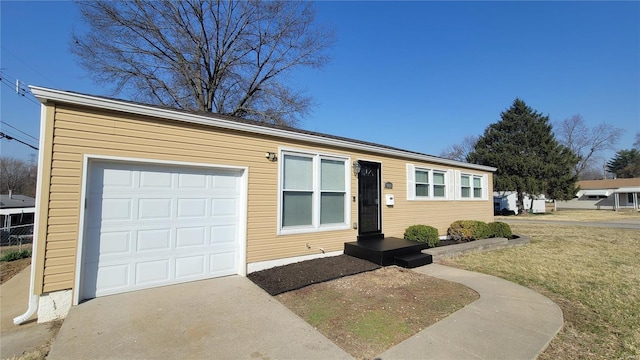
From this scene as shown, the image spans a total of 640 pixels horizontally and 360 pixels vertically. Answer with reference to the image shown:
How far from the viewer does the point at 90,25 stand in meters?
13.9

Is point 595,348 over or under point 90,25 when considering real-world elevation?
under

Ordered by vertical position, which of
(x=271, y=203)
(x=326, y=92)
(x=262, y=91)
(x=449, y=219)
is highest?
(x=262, y=91)

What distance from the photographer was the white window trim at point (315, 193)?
5885 mm

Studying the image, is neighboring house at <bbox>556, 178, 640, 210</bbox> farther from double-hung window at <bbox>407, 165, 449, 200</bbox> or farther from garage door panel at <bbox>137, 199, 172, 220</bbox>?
garage door panel at <bbox>137, 199, 172, 220</bbox>

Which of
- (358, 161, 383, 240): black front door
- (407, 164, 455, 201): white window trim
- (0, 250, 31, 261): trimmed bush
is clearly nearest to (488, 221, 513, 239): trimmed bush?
(407, 164, 455, 201): white window trim

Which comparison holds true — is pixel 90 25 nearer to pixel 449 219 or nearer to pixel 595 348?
pixel 449 219

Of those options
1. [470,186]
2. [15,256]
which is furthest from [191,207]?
[470,186]

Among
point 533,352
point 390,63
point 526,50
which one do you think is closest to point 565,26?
point 526,50

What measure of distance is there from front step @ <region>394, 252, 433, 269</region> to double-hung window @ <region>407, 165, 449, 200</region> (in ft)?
7.93

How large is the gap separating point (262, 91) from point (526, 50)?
13.5 metres

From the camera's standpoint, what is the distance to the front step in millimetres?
6043

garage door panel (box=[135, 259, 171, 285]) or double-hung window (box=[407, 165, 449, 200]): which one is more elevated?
double-hung window (box=[407, 165, 449, 200])

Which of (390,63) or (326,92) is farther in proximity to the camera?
(326,92)

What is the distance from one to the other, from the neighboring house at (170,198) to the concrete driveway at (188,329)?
0.57m
